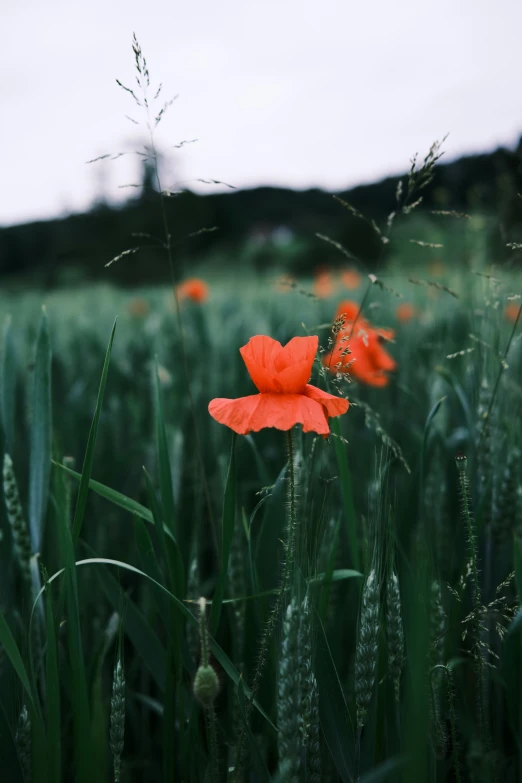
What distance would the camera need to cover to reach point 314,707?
1.70 feet

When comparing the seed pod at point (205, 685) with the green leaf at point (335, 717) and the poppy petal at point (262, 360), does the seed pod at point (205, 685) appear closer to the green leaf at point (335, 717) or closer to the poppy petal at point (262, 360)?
the green leaf at point (335, 717)

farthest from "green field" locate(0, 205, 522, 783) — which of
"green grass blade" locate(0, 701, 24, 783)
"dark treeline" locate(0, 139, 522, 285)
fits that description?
"dark treeline" locate(0, 139, 522, 285)

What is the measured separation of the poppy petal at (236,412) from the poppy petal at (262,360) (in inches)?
0.7

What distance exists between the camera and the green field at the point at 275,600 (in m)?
0.52

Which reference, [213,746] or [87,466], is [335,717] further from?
[87,466]

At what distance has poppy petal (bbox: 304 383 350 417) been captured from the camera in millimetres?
579

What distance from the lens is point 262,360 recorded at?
2.02ft

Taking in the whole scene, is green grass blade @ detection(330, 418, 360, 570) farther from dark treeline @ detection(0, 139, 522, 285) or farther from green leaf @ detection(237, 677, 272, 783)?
dark treeline @ detection(0, 139, 522, 285)

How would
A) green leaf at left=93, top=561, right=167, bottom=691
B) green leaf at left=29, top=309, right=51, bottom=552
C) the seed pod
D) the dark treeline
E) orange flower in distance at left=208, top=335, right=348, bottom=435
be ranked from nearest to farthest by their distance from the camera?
the seed pod, orange flower in distance at left=208, top=335, right=348, bottom=435, green leaf at left=93, top=561, right=167, bottom=691, green leaf at left=29, top=309, right=51, bottom=552, the dark treeline

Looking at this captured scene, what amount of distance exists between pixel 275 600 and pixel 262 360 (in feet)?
1.17

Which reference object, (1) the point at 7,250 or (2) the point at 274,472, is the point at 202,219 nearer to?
(1) the point at 7,250

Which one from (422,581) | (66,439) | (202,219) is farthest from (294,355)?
(202,219)

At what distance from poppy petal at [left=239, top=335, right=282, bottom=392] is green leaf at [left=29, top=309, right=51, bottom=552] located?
14.5 inches

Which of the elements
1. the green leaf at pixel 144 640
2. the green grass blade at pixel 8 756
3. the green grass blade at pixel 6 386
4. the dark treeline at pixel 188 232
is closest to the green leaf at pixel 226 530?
the green leaf at pixel 144 640
